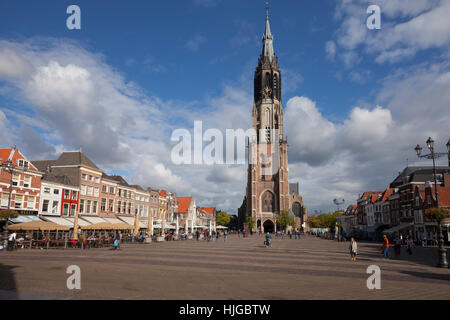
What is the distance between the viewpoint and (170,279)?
10453mm

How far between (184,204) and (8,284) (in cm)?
6810

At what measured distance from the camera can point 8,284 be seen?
9234 millimetres

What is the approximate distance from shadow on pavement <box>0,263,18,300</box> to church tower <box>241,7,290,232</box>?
3193 inches

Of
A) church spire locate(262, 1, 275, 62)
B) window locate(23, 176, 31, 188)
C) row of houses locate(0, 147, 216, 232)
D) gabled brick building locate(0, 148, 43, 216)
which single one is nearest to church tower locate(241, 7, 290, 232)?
church spire locate(262, 1, 275, 62)

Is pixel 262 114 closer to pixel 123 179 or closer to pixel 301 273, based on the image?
pixel 123 179

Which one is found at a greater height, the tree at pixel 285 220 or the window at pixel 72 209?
the window at pixel 72 209

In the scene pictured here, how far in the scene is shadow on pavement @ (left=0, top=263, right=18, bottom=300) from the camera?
755cm

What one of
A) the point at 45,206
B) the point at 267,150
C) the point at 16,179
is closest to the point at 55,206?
the point at 45,206

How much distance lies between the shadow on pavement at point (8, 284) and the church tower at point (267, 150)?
81.1 meters

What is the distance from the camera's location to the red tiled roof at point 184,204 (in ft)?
247

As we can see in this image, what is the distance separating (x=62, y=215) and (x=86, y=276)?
29.1 metres

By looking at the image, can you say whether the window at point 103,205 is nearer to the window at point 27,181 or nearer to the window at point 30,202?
the window at point 30,202

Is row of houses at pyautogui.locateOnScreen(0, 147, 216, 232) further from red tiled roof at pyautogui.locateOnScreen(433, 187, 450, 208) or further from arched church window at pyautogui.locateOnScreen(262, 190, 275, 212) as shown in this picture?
arched church window at pyautogui.locateOnScreen(262, 190, 275, 212)

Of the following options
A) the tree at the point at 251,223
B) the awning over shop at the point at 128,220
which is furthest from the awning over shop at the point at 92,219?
the tree at the point at 251,223
